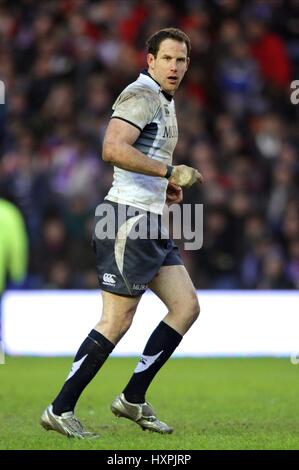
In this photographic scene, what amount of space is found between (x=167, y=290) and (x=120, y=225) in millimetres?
541

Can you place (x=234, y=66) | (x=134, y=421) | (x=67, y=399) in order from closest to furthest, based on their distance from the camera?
(x=67, y=399) → (x=134, y=421) → (x=234, y=66)

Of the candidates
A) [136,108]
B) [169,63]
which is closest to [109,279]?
[136,108]

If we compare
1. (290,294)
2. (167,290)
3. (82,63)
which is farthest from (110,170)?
(167,290)

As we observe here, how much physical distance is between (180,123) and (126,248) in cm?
860

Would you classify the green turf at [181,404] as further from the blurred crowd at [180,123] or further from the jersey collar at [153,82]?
the jersey collar at [153,82]

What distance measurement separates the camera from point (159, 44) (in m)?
7.23

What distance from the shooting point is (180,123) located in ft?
51.1

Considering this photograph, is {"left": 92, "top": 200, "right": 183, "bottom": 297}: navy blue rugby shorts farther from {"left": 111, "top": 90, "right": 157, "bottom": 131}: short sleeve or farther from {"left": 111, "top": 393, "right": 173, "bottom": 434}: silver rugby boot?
{"left": 111, "top": 393, "right": 173, "bottom": 434}: silver rugby boot

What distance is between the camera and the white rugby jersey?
711 cm

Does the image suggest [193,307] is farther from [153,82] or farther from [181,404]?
[181,404]

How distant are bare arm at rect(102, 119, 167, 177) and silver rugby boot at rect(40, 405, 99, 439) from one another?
5.03 feet

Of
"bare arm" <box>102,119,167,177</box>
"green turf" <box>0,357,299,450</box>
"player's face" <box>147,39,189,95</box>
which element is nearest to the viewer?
"bare arm" <box>102,119,167,177</box>

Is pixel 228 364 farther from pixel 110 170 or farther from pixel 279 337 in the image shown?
pixel 110 170

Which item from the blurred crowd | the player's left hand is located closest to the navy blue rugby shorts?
the player's left hand
